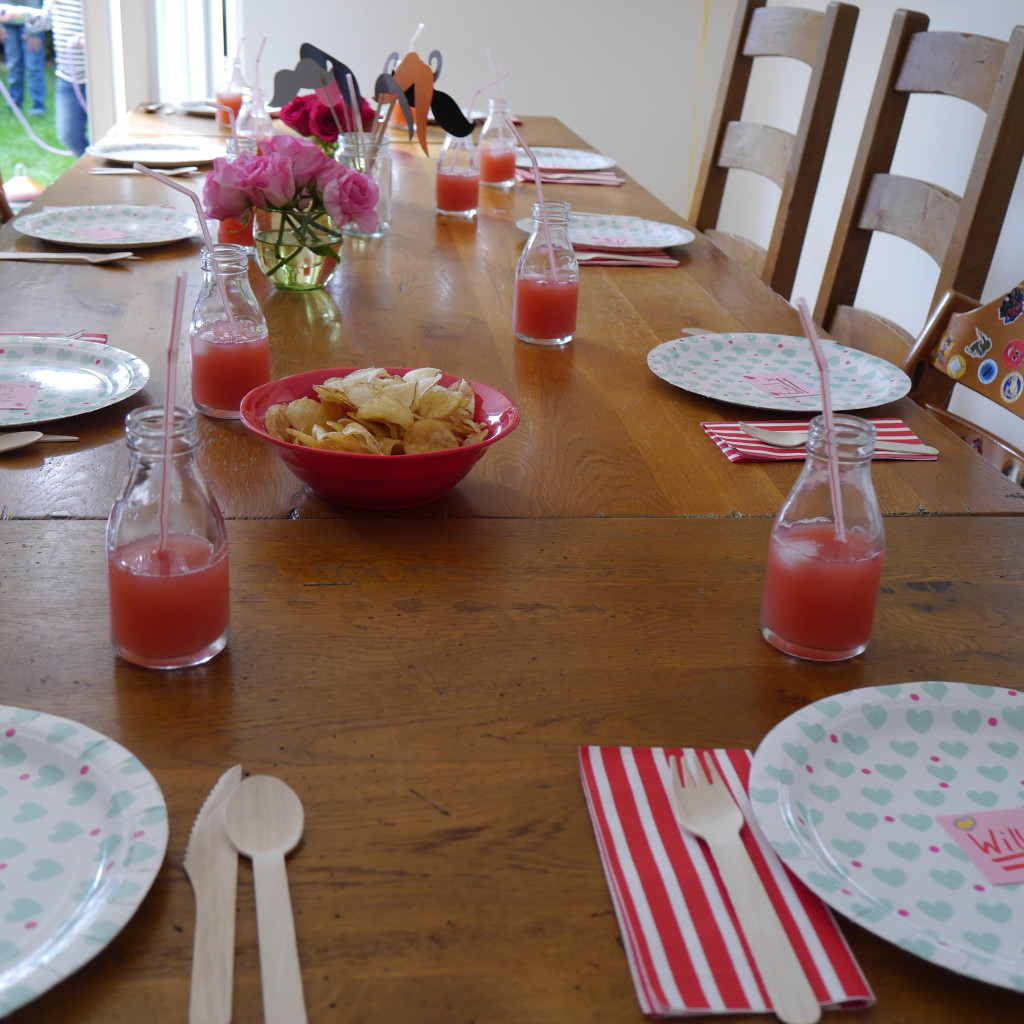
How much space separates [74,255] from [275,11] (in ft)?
9.50

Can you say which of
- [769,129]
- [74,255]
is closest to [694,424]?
[74,255]

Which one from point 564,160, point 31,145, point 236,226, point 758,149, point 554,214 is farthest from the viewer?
point 31,145

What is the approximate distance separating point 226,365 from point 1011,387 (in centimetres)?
90

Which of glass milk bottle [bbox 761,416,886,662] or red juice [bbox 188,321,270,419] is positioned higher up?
glass milk bottle [bbox 761,416,886,662]

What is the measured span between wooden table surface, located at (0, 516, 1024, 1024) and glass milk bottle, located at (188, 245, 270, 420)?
0.82 ft

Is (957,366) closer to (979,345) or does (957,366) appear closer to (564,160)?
(979,345)

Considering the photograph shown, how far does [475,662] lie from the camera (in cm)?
74

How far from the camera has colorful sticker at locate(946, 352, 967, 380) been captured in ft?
4.61

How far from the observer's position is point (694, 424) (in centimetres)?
117

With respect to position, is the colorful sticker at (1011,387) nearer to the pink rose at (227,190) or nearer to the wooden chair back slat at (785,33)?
the pink rose at (227,190)

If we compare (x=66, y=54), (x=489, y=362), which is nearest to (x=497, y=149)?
(x=489, y=362)

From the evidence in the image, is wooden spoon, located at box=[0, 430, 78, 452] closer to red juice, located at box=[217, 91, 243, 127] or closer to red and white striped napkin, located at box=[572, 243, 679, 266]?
red and white striped napkin, located at box=[572, 243, 679, 266]

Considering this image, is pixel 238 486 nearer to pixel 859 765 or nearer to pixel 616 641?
A: pixel 616 641

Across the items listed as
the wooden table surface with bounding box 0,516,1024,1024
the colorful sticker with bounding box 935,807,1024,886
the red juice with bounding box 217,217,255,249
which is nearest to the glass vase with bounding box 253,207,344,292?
the red juice with bounding box 217,217,255,249
